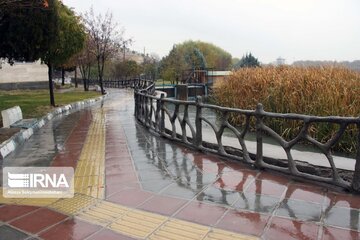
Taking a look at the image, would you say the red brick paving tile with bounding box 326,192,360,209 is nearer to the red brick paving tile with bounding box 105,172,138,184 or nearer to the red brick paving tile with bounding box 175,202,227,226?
the red brick paving tile with bounding box 175,202,227,226

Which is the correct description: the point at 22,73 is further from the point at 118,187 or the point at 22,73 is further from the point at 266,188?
the point at 266,188

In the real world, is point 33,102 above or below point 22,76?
below

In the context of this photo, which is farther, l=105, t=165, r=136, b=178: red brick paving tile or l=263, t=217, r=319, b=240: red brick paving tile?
l=105, t=165, r=136, b=178: red brick paving tile

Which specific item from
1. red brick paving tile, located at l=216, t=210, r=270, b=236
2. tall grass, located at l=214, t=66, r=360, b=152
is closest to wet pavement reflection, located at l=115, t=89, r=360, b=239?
red brick paving tile, located at l=216, t=210, r=270, b=236

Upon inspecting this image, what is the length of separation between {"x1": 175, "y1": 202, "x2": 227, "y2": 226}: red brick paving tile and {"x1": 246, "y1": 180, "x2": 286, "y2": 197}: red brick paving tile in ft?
2.22

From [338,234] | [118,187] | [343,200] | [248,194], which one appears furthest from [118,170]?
[338,234]

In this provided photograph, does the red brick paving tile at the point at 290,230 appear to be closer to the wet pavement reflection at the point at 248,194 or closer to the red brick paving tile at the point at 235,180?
the wet pavement reflection at the point at 248,194

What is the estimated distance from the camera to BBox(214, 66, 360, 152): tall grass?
7.34 metres

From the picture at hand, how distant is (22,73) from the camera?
29.8m

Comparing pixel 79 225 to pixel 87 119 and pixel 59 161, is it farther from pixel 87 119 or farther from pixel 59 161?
pixel 87 119

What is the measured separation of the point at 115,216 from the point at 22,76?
1165 inches

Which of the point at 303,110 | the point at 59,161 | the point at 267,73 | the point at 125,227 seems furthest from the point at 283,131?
the point at 125,227

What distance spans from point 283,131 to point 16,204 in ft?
19.6

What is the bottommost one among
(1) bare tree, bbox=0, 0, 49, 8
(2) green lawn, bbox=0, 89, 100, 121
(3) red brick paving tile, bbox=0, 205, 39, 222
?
(3) red brick paving tile, bbox=0, 205, 39, 222
